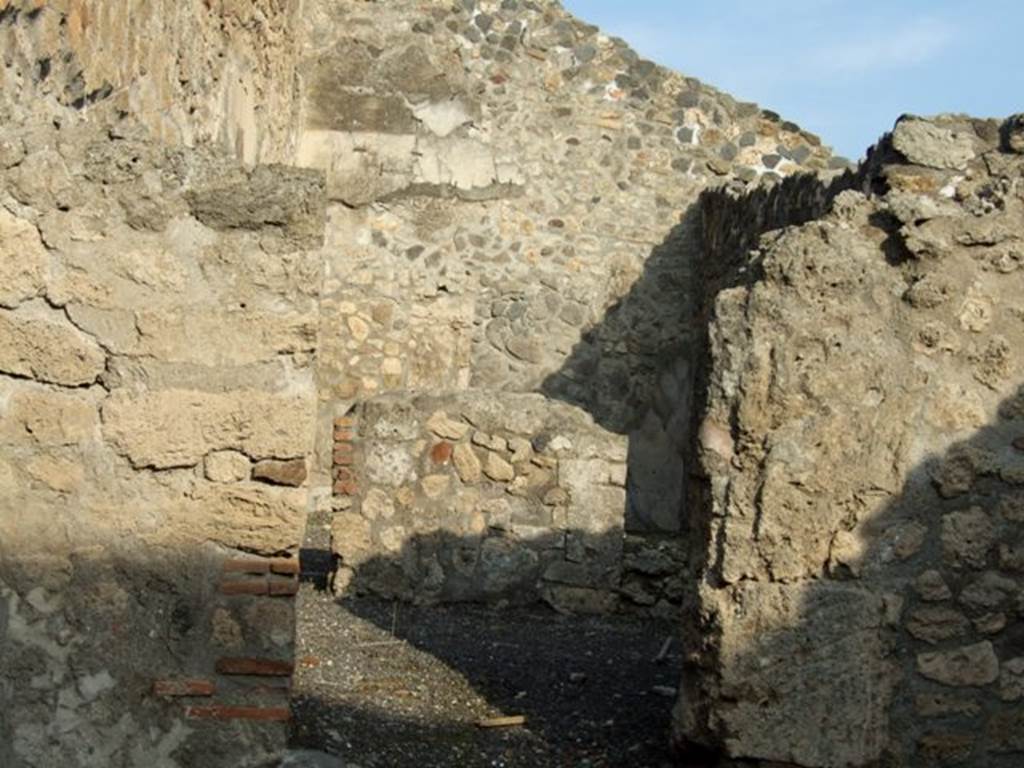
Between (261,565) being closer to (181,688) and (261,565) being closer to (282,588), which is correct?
(282,588)

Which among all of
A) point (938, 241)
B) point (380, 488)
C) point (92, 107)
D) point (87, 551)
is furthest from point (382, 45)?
point (87, 551)

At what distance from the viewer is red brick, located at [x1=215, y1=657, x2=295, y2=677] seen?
3352 millimetres

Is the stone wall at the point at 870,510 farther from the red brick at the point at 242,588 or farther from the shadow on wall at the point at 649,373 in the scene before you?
the shadow on wall at the point at 649,373

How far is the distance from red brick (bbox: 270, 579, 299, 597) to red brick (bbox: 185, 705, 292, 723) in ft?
0.85

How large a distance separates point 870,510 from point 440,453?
11.1 feet

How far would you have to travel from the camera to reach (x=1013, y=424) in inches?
165

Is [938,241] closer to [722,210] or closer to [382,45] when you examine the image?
[722,210]

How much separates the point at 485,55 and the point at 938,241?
25.2 feet

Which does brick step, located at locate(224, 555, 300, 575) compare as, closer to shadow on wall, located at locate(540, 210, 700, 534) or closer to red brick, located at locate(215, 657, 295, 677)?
red brick, located at locate(215, 657, 295, 677)

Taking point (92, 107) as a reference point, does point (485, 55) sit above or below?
above

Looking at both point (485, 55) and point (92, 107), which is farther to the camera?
point (485, 55)

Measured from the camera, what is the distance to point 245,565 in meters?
3.40

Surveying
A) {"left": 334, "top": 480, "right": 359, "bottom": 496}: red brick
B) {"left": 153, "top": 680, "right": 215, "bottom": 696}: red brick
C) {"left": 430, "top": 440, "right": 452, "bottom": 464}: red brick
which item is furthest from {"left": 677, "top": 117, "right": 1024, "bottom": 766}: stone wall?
{"left": 334, "top": 480, "right": 359, "bottom": 496}: red brick

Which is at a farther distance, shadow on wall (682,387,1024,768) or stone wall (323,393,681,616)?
stone wall (323,393,681,616)
